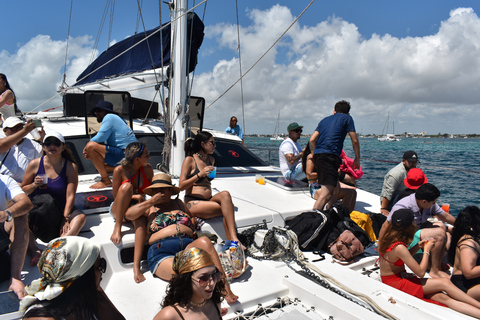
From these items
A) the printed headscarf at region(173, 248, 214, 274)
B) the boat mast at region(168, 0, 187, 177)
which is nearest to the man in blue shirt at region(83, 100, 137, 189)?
the boat mast at region(168, 0, 187, 177)

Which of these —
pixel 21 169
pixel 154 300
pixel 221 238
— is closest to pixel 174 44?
pixel 21 169

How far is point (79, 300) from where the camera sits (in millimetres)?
1506

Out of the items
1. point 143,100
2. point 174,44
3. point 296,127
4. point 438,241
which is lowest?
point 438,241

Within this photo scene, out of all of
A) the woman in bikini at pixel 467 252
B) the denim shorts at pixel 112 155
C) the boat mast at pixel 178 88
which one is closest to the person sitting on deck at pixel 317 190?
the woman in bikini at pixel 467 252

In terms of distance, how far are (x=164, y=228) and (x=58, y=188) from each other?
106 centimetres

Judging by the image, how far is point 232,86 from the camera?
18.3ft

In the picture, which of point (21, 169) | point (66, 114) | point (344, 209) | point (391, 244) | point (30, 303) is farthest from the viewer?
point (66, 114)

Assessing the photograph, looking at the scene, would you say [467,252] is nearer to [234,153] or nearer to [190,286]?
[190,286]

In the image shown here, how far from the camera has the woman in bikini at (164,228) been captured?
275cm

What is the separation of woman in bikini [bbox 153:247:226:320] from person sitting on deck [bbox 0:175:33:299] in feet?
4.40

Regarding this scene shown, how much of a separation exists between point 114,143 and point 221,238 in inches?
85.0

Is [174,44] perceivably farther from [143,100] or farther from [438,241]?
[438,241]

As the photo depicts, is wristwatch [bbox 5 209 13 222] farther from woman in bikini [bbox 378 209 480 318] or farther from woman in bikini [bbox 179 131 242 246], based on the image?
woman in bikini [bbox 378 209 480 318]

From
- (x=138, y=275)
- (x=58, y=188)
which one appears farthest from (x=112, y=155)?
(x=138, y=275)
